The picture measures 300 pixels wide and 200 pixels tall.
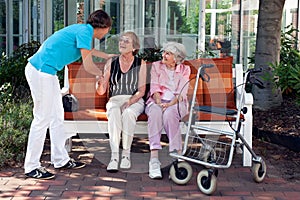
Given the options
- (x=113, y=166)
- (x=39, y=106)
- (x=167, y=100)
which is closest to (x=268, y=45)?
(x=167, y=100)

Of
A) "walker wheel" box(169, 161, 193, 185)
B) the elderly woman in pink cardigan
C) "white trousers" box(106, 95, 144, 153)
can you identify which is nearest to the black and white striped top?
the elderly woman in pink cardigan

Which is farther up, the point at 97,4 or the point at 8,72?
the point at 97,4

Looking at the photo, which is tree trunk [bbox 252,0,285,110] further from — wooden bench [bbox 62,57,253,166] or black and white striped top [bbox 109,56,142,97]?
black and white striped top [bbox 109,56,142,97]

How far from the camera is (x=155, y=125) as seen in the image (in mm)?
5152

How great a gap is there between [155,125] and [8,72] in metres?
3.58

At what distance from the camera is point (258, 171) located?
485 cm

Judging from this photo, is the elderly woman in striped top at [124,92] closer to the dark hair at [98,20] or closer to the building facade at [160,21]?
the dark hair at [98,20]

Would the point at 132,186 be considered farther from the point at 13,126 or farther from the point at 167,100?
the point at 13,126

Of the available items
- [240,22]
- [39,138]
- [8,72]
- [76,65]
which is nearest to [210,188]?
[39,138]

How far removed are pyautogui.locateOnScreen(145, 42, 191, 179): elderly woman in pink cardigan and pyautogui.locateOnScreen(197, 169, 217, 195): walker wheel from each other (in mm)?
528

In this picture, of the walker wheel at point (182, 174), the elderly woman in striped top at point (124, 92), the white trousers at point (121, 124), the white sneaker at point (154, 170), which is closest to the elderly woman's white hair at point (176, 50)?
the elderly woman in striped top at point (124, 92)

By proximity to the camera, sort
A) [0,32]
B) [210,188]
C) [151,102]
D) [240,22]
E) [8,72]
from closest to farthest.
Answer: [210,188] < [151,102] < [8,72] < [240,22] < [0,32]

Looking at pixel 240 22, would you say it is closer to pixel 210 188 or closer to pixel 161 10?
pixel 161 10

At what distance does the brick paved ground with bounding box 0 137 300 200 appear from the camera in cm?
451
